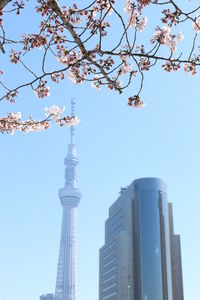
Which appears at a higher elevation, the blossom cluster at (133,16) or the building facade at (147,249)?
the building facade at (147,249)

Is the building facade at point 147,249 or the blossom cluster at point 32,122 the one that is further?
the building facade at point 147,249

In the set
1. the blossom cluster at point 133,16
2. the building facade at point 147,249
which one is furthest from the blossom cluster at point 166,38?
the building facade at point 147,249

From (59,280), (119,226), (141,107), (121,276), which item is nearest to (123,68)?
(141,107)

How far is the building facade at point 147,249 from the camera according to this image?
9212 cm

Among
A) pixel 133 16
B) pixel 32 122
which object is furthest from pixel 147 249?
pixel 133 16

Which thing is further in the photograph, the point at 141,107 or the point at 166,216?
the point at 166,216

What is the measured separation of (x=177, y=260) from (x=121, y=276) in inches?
514

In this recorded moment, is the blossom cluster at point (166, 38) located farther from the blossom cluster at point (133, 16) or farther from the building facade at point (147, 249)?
the building facade at point (147, 249)

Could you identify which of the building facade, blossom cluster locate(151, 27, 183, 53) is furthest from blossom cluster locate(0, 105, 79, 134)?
the building facade

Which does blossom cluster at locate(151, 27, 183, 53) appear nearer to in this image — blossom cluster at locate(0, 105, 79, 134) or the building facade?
blossom cluster at locate(0, 105, 79, 134)

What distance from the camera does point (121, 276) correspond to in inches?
3861

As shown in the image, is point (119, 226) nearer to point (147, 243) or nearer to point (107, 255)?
point (107, 255)

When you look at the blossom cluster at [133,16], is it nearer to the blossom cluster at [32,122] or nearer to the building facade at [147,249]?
the blossom cluster at [32,122]

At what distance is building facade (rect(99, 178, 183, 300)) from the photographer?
92125 mm
